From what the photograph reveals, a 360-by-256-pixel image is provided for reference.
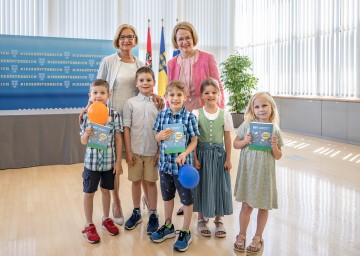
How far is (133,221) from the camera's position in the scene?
2.69m

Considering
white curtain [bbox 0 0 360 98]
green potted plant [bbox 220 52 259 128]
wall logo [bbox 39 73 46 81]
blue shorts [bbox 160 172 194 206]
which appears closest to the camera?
blue shorts [bbox 160 172 194 206]

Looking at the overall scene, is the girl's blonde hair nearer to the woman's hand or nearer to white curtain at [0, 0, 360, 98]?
the woman's hand

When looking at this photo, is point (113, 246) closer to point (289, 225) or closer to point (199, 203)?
point (199, 203)

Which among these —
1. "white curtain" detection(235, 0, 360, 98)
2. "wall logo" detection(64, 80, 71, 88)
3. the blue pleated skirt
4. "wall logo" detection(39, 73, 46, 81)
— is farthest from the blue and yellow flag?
the blue pleated skirt

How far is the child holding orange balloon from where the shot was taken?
2387 mm

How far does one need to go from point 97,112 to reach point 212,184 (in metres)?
0.91

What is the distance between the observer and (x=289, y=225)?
2.74m

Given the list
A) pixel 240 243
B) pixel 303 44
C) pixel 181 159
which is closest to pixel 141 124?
pixel 181 159

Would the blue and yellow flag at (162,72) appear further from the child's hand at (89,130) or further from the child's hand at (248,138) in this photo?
the child's hand at (248,138)

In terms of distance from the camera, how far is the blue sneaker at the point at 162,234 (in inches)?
94.7

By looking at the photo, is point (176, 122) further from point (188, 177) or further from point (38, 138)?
point (38, 138)

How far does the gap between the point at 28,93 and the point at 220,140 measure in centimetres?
395

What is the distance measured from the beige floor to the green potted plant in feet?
14.2

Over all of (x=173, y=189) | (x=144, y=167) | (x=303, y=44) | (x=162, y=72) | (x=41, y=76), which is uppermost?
(x=303, y=44)
